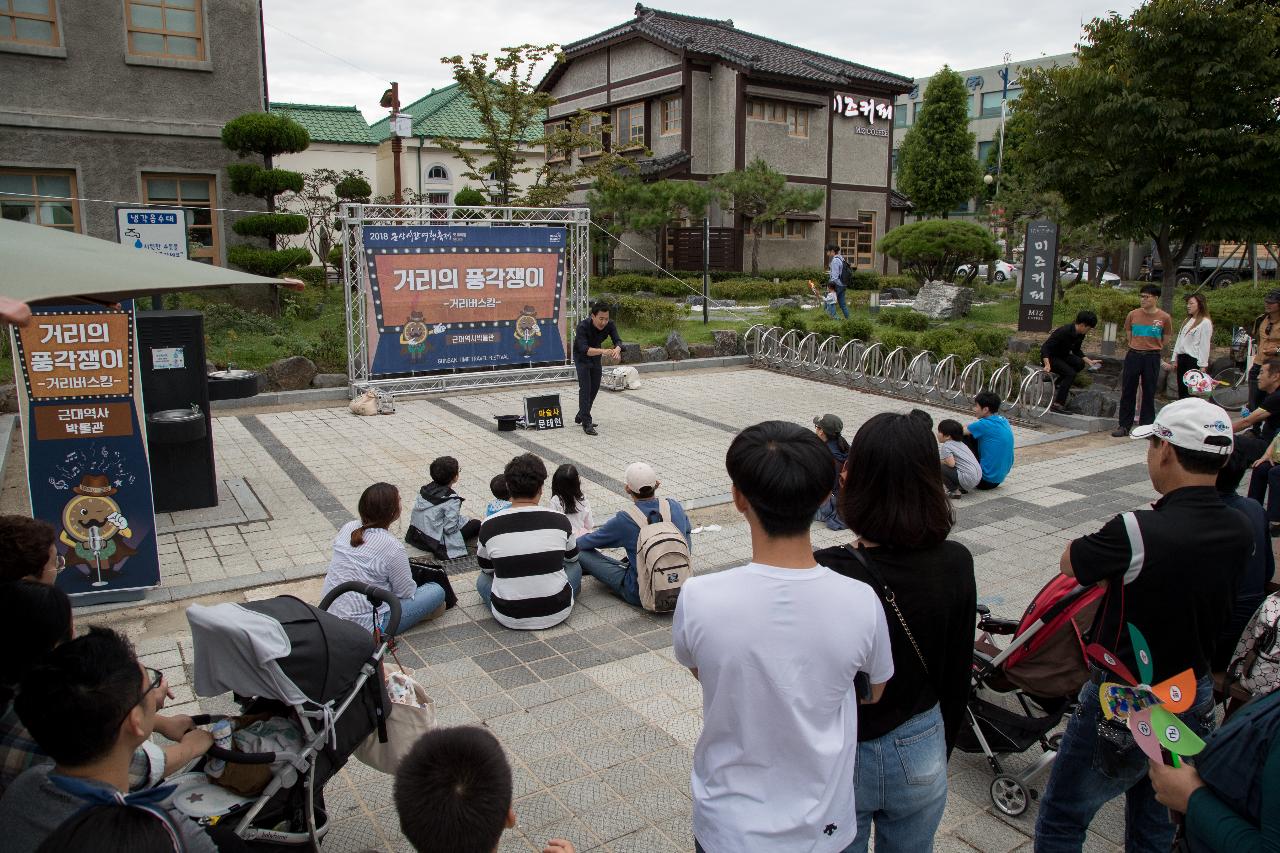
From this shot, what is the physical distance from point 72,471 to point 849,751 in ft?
17.7

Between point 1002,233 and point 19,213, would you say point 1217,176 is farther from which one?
point 19,213

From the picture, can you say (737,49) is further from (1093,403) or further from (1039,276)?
(1093,403)

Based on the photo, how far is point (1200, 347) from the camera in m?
10.7

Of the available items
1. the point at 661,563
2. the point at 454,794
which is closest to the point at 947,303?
the point at 661,563

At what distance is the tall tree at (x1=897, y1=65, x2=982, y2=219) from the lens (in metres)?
38.9

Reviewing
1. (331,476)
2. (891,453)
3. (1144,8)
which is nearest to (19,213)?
(331,476)

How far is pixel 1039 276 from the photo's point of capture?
1432 centimetres

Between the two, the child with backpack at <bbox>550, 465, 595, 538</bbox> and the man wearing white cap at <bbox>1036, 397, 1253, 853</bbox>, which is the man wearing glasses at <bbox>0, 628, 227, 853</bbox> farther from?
the child with backpack at <bbox>550, 465, 595, 538</bbox>

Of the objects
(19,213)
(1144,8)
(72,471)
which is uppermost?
(1144,8)

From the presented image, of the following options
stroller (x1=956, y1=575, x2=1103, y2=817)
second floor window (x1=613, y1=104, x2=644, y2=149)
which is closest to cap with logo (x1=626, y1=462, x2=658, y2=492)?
stroller (x1=956, y1=575, x2=1103, y2=817)

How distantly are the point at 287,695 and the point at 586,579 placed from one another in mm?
3704

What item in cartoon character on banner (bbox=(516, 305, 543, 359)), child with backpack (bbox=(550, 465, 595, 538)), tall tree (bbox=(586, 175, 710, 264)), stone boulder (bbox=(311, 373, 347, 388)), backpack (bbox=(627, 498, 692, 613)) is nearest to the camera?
backpack (bbox=(627, 498, 692, 613))

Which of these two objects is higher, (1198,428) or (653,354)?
(1198,428)

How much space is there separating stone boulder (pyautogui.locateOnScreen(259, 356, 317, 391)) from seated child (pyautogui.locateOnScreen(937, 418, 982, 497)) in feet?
28.8
